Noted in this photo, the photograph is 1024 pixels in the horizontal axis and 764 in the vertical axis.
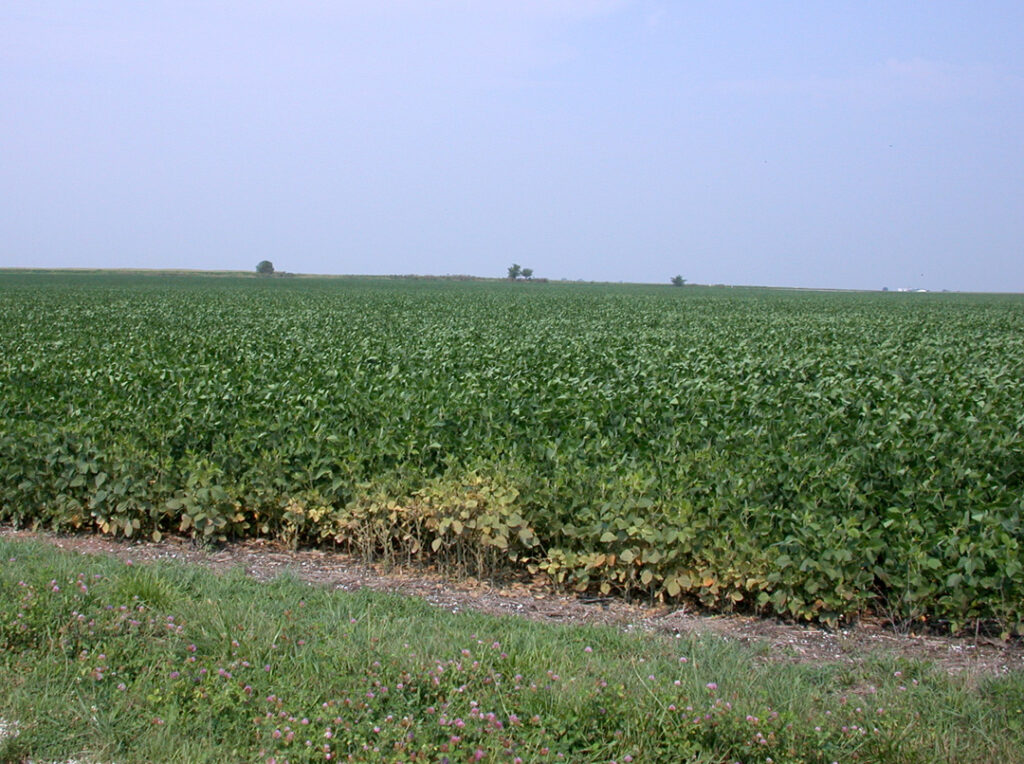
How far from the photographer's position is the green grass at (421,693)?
11.1 ft

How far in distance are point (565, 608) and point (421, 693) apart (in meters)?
2.07

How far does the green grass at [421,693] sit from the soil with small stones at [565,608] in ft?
1.43

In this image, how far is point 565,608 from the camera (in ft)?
18.8

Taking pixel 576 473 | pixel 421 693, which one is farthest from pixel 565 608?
pixel 421 693

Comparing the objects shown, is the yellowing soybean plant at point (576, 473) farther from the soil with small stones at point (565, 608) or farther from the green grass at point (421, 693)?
the green grass at point (421, 693)

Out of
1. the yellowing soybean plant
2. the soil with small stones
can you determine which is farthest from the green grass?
the yellowing soybean plant

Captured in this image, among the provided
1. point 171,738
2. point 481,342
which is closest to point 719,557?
point 171,738

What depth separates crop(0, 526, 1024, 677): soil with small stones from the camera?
4.90 meters

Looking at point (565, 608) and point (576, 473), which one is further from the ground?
point (576, 473)

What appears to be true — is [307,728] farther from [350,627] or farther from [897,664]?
[897,664]

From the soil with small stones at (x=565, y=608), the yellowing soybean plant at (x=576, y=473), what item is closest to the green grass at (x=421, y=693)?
the soil with small stones at (x=565, y=608)

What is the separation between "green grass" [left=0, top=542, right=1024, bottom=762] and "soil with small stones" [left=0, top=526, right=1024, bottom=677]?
44 centimetres

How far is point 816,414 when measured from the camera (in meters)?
7.69

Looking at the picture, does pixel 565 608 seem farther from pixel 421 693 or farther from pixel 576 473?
pixel 421 693
